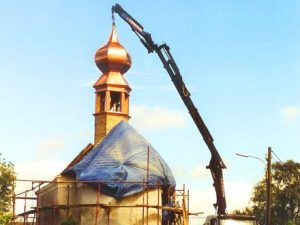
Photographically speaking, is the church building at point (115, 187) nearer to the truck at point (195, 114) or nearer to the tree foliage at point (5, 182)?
the truck at point (195, 114)

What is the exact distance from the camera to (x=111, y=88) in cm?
4328

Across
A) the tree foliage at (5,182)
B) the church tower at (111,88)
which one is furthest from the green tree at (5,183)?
the church tower at (111,88)

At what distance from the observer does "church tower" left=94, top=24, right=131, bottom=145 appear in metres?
42.6

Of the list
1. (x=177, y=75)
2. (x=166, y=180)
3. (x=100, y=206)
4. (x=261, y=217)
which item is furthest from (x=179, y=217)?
(x=261, y=217)

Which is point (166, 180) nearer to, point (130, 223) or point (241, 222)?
point (130, 223)

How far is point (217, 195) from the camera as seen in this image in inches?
1371

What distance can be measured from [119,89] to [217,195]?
12.7 m

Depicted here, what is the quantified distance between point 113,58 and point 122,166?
1293 centimetres

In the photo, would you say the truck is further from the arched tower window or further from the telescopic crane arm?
the arched tower window

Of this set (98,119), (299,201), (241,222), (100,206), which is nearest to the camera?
(241,222)

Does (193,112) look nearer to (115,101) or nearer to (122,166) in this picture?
(122,166)

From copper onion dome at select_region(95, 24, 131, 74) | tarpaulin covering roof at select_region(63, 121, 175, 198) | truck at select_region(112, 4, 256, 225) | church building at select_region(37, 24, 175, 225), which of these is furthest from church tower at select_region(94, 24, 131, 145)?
truck at select_region(112, 4, 256, 225)

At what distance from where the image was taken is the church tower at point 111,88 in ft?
140

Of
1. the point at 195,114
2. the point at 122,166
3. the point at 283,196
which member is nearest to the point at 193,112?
the point at 195,114
